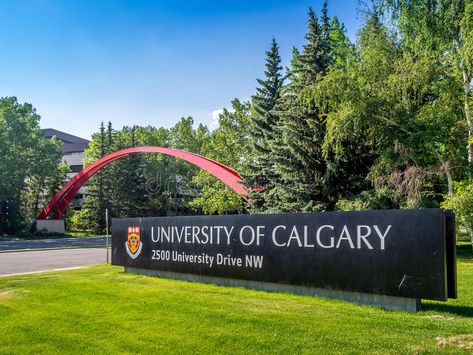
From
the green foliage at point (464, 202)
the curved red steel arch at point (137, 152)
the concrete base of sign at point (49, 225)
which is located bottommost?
the concrete base of sign at point (49, 225)

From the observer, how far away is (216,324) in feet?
20.2

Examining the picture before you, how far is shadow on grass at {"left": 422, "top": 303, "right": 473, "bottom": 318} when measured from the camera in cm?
678

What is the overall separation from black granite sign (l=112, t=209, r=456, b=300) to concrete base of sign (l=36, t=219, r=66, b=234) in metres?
33.2

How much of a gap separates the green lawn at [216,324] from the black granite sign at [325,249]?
1.49 feet

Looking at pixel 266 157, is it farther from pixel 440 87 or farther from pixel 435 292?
pixel 435 292

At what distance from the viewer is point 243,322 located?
621 cm

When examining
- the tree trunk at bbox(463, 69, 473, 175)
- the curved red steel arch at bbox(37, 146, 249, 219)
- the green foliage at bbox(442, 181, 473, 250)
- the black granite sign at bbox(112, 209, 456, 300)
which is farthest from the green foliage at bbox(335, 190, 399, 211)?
the black granite sign at bbox(112, 209, 456, 300)

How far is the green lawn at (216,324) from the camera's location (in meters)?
5.21

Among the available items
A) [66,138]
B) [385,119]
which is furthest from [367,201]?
[66,138]

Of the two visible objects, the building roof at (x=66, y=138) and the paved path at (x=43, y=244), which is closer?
the paved path at (x=43, y=244)

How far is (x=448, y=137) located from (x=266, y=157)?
369 inches

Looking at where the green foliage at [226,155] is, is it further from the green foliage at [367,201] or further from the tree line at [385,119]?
the green foliage at [367,201]

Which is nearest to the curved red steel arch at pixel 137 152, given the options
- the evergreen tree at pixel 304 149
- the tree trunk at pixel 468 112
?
the evergreen tree at pixel 304 149

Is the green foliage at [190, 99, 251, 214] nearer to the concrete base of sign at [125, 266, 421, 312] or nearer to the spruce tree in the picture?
the spruce tree
